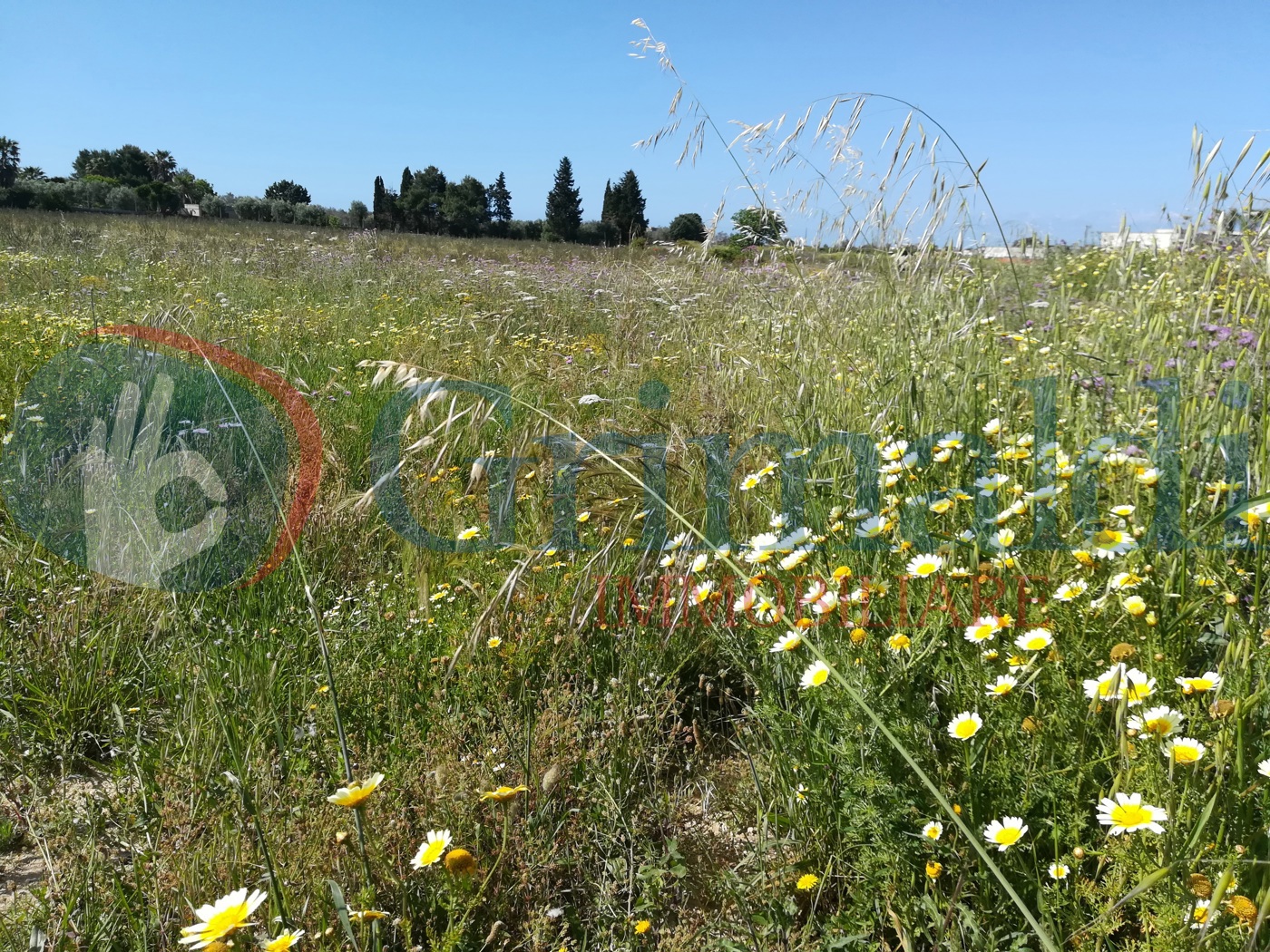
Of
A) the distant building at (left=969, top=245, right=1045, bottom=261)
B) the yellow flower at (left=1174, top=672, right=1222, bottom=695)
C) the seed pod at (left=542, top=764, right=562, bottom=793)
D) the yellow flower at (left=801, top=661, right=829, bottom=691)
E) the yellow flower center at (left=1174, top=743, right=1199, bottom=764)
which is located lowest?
the seed pod at (left=542, top=764, right=562, bottom=793)

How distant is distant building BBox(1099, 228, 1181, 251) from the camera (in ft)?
7.01

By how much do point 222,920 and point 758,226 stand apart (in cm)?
278

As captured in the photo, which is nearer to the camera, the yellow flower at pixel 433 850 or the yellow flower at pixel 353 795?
the yellow flower at pixel 353 795

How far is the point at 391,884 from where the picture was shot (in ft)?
4.22

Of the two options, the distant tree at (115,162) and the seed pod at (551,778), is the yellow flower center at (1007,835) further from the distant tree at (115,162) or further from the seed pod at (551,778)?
the distant tree at (115,162)

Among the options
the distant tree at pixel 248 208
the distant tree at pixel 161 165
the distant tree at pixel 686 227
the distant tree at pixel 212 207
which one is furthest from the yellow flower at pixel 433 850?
the distant tree at pixel 161 165

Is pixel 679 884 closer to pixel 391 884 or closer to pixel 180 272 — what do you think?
pixel 391 884

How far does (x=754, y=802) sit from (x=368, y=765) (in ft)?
2.43

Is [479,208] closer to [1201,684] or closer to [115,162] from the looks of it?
[115,162]

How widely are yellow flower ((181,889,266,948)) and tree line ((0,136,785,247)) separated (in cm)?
250

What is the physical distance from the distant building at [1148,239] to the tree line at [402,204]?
114 cm

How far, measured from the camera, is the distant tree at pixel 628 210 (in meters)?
6.93

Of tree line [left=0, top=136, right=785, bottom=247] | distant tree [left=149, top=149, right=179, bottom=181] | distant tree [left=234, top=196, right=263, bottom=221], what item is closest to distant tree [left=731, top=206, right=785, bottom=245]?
tree line [left=0, top=136, right=785, bottom=247]

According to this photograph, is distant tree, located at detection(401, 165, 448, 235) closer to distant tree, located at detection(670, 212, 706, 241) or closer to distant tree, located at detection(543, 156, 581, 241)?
distant tree, located at detection(543, 156, 581, 241)
